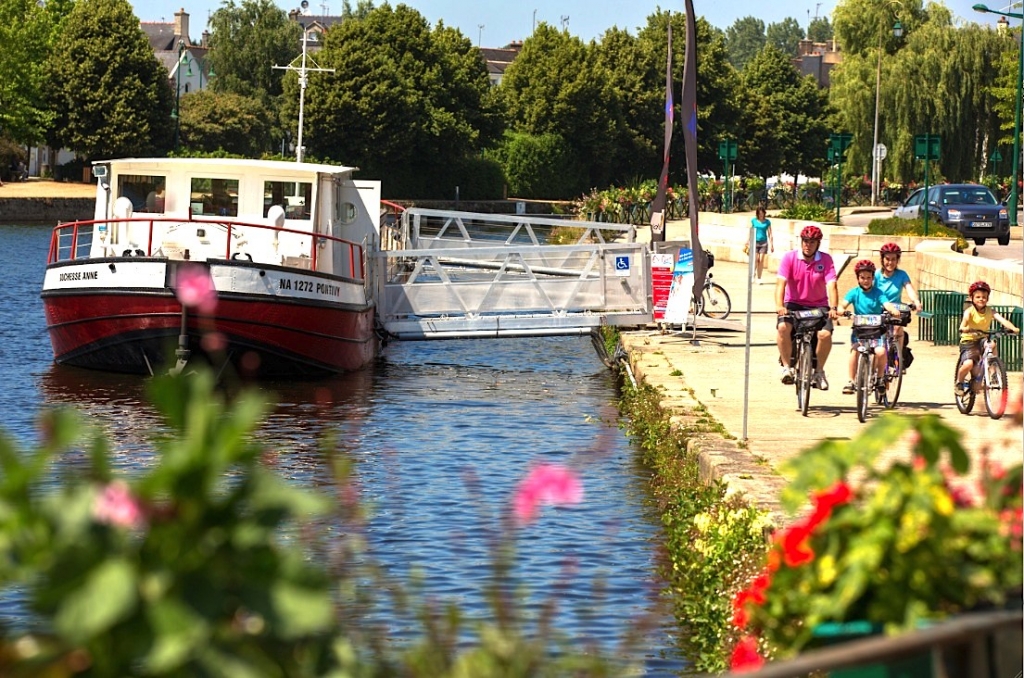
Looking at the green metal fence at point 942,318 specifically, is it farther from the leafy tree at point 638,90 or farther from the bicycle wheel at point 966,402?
the leafy tree at point 638,90

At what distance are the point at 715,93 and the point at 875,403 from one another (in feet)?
268

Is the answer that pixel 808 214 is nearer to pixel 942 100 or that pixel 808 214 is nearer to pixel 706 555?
pixel 942 100

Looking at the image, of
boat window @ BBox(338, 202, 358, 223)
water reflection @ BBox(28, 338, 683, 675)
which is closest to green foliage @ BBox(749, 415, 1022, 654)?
water reflection @ BBox(28, 338, 683, 675)

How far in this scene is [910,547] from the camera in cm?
329

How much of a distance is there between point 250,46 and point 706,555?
11353cm

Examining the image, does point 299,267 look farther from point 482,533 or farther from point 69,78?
point 69,78

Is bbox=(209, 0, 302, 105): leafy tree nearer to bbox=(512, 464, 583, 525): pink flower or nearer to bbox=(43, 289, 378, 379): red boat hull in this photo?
bbox=(43, 289, 378, 379): red boat hull

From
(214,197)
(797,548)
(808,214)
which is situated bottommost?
(797,548)

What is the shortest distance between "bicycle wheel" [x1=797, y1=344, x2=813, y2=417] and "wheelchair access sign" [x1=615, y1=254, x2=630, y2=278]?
27.4 ft

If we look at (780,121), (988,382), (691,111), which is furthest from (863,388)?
(780,121)

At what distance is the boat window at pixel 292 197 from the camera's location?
2103 centimetres

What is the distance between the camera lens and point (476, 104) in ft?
309

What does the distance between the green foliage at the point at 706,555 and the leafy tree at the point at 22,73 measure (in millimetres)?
75473

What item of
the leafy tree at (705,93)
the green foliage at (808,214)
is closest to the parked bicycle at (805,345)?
the green foliage at (808,214)
